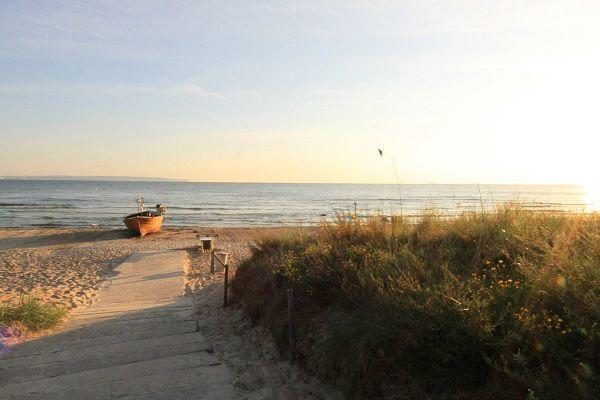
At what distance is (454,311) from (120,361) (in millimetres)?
3771

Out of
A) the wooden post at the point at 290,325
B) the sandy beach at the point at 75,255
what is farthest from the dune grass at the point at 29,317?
the wooden post at the point at 290,325

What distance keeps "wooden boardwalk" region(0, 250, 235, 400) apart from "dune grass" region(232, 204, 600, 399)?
1.04 metres

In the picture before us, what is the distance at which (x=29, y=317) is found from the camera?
6.64 m

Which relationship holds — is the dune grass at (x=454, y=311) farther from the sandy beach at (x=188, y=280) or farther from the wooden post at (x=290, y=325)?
the sandy beach at (x=188, y=280)

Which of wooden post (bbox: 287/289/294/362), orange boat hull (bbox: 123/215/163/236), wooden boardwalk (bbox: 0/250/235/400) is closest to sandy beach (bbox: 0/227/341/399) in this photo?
wooden post (bbox: 287/289/294/362)

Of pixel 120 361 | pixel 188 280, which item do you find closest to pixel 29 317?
pixel 120 361

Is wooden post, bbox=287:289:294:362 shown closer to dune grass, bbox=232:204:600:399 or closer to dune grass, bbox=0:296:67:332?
dune grass, bbox=232:204:600:399

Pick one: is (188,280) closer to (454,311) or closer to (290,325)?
(290,325)

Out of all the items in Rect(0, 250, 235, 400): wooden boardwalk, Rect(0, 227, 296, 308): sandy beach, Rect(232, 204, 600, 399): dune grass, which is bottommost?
Rect(0, 227, 296, 308): sandy beach

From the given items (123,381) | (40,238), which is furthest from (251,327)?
(40,238)

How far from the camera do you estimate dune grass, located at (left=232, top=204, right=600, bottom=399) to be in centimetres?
293

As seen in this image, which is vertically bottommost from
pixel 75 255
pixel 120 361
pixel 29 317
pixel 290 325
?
pixel 75 255

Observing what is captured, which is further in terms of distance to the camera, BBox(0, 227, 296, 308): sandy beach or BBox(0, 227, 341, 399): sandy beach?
BBox(0, 227, 296, 308): sandy beach

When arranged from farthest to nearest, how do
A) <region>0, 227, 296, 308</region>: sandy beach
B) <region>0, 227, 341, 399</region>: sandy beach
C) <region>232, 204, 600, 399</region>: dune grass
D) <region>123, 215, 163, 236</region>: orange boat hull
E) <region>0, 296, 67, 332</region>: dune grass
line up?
<region>123, 215, 163, 236</region>: orange boat hull < <region>0, 227, 296, 308</region>: sandy beach < <region>0, 296, 67, 332</region>: dune grass < <region>0, 227, 341, 399</region>: sandy beach < <region>232, 204, 600, 399</region>: dune grass
